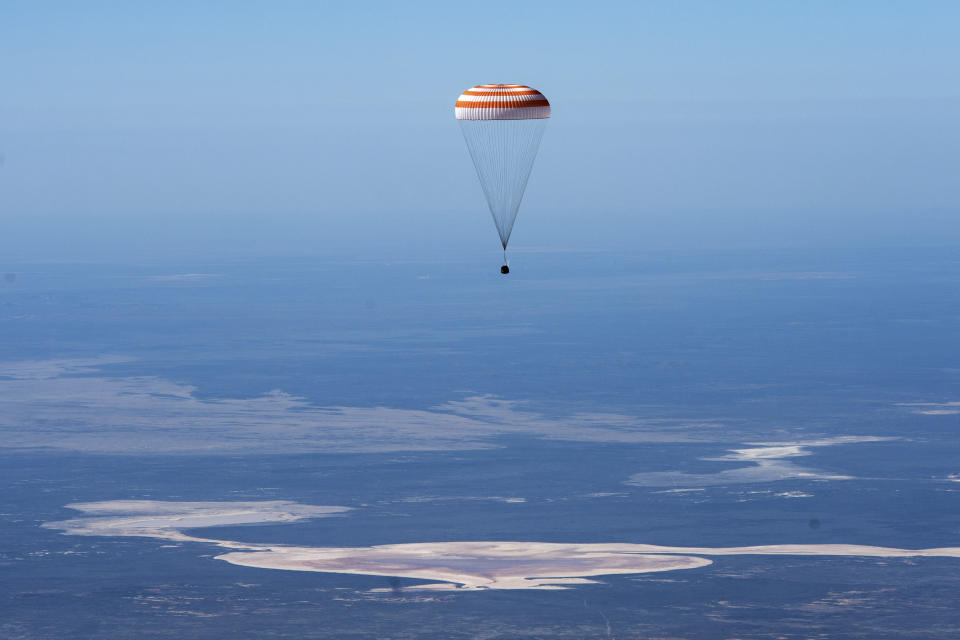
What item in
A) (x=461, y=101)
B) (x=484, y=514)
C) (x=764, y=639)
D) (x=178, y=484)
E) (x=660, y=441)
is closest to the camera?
(x=461, y=101)

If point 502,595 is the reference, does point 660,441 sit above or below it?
above

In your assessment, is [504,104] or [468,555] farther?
[468,555]

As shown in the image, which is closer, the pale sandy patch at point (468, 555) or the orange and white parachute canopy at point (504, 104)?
the orange and white parachute canopy at point (504, 104)

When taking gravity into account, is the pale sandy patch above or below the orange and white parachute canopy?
below

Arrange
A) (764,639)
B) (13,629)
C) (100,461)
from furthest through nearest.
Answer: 1. (100,461)
2. (13,629)
3. (764,639)

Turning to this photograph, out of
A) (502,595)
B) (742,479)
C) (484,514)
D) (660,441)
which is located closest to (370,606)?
(502,595)

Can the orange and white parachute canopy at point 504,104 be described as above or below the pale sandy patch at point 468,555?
above

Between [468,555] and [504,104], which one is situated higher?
[504,104]

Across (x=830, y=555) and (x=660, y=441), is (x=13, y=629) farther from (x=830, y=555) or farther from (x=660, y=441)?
(x=660, y=441)
